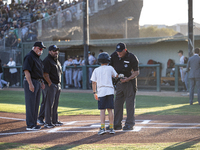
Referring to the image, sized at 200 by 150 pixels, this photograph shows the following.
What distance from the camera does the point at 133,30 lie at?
72.9ft

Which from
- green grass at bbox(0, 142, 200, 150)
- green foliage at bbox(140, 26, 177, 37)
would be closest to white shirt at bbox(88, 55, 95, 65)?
green foliage at bbox(140, 26, 177, 37)

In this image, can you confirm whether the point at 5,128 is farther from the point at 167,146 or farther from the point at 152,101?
the point at 152,101

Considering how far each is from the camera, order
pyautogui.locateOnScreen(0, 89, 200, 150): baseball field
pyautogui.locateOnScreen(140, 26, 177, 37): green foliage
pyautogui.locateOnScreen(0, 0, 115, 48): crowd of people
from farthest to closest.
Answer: pyautogui.locateOnScreen(0, 0, 115, 48): crowd of people
pyautogui.locateOnScreen(140, 26, 177, 37): green foliage
pyautogui.locateOnScreen(0, 89, 200, 150): baseball field

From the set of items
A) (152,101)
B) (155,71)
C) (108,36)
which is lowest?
(152,101)

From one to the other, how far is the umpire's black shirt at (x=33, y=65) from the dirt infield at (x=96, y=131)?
1288mm

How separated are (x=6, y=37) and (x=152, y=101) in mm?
14439

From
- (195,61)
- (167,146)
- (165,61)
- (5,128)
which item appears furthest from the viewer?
(165,61)

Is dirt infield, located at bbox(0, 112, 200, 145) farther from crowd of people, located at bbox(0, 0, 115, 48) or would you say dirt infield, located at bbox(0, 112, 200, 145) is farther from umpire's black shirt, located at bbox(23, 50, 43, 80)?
crowd of people, located at bbox(0, 0, 115, 48)

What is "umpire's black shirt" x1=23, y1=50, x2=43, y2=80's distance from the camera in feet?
23.5

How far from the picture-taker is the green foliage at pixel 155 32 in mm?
20922

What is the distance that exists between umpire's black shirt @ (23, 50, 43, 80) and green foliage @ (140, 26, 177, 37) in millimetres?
14810

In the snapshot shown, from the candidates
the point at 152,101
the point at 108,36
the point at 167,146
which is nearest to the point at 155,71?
the point at 152,101

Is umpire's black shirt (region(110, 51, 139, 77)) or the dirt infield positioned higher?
umpire's black shirt (region(110, 51, 139, 77))

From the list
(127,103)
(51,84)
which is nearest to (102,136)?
(127,103)
